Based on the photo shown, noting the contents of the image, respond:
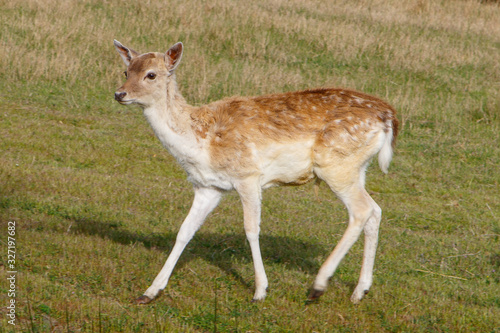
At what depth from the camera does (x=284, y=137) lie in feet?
19.9

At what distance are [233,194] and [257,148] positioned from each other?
12.2 ft

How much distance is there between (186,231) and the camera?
6.00 meters

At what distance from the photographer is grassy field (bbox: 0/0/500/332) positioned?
18.9ft

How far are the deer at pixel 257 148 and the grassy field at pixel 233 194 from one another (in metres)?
0.48

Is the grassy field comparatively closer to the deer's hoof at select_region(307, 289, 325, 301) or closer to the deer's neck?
the deer's hoof at select_region(307, 289, 325, 301)

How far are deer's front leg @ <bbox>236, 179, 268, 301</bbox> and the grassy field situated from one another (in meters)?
0.15

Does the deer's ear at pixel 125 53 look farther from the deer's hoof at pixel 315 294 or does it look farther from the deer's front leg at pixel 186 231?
the deer's hoof at pixel 315 294

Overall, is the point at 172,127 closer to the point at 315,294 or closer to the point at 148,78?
the point at 148,78

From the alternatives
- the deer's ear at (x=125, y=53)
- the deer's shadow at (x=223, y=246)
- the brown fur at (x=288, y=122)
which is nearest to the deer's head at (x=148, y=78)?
the deer's ear at (x=125, y=53)

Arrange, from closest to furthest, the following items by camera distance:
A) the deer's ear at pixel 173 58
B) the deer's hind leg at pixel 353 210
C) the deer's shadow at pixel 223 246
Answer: the deer's hind leg at pixel 353 210 < the deer's ear at pixel 173 58 < the deer's shadow at pixel 223 246

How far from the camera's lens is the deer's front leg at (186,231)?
5805 mm

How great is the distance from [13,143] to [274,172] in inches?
217

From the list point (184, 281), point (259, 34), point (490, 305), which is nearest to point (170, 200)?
point (184, 281)

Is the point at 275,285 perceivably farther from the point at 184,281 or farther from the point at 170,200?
the point at 170,200
